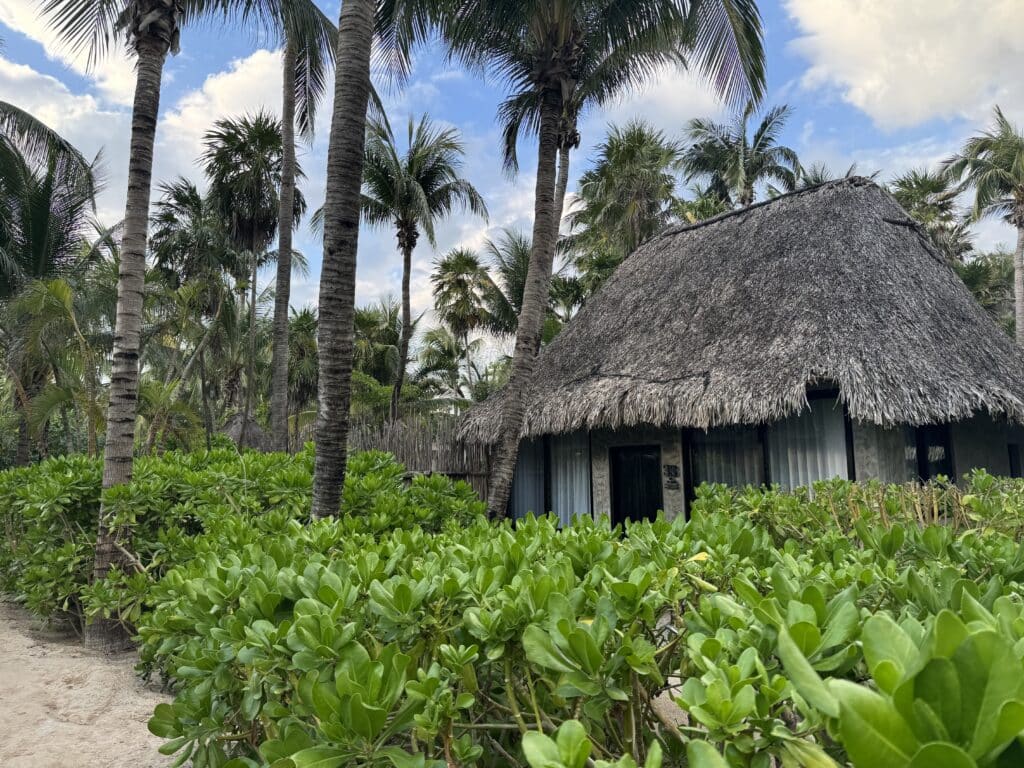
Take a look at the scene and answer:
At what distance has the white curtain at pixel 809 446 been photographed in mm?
8305

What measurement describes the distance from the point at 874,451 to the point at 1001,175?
776 inches

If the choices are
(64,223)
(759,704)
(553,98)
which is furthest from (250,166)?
(759,704)

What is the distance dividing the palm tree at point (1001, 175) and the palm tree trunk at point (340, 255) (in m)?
24.7

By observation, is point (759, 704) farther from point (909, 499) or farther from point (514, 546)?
point (909, 499)

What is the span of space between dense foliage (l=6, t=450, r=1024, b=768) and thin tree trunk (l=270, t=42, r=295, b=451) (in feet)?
28.3

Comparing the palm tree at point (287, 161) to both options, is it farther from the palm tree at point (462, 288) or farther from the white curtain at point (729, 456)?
the palm tree at point (462, 288)

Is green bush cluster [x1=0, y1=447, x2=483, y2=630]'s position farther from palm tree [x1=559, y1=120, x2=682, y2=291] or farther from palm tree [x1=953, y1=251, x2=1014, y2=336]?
palm tree [x1=953, y1=251, x2=1014, y2=336]

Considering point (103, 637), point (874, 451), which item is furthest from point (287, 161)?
point (874, 451)

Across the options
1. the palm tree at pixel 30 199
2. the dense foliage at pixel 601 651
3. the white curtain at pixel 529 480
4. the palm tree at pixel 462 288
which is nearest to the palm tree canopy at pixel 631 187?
the palm tree at pixel 462 288

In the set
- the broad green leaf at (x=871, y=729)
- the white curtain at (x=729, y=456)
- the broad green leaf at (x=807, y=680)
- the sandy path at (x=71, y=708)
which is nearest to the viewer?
the broad green leaf at (x=871, y=729)

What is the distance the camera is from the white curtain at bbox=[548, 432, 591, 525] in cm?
1102

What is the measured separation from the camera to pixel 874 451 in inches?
322

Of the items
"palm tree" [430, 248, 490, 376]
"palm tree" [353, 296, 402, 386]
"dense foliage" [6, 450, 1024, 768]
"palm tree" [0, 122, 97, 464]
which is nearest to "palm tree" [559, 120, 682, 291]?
"palm tree" [430, 248, 490, 376]

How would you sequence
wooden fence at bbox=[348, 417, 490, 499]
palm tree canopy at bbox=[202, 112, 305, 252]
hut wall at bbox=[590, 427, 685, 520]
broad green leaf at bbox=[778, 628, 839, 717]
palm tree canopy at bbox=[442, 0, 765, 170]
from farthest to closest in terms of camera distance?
palm tree canopy at bbox=[202, 112, 305, 252], wooden fence at bbox=[348, 417, 490, 499], hut wall at bbox=[590, 427, 685, 520], palm tree canopy at bbox=[442, 0, 765, 170], broad green leaf at bbox=[778, 628, 839, 717]
